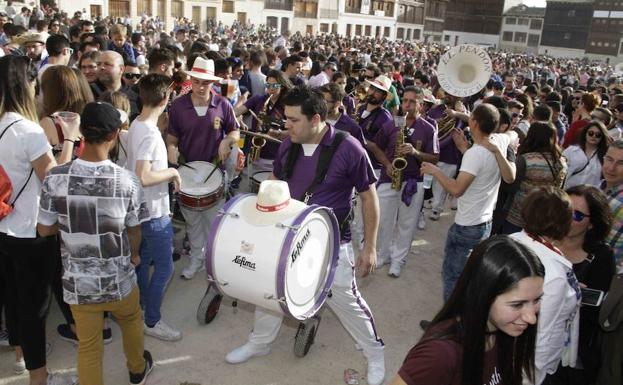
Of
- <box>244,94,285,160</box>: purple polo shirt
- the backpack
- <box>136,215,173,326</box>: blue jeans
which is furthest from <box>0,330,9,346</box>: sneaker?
<box>244,94,285,160</box>: purple polo shirt

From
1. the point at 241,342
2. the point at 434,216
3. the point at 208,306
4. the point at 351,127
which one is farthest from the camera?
the point at 434,216

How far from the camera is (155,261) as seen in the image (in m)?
3.75

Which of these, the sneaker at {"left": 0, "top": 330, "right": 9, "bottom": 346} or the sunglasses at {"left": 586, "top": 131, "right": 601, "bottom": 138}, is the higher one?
the sunglasses at {"left": 586, "top": 131, "right": 601, "bottom": 138}

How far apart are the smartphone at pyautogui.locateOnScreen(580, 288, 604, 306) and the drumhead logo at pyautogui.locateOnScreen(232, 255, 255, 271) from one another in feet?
Answer: 6.50

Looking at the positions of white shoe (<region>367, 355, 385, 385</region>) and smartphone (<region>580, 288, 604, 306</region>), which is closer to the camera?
smartphone (<region>580, 288, 604, 306</region>)

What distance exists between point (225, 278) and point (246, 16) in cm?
5593

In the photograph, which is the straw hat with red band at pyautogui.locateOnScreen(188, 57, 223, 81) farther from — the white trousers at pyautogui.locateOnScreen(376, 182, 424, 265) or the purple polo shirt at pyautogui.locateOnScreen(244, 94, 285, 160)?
the white trousers at pyautogui.locateOnScreen(376, 182, 424, 265)

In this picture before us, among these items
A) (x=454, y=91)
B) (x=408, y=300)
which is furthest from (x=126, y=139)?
(x=454, y=91)

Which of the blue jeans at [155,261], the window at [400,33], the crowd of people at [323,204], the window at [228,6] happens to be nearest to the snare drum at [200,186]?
the crowd of people at [323,204]

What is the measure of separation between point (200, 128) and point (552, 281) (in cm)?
343

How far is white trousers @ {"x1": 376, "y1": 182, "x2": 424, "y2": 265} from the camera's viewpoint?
539cm

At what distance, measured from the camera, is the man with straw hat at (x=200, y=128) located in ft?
15.6

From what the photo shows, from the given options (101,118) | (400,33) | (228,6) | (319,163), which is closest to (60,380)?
(101,118)

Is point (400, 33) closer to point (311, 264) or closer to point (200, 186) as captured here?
A: point (200, 186)
